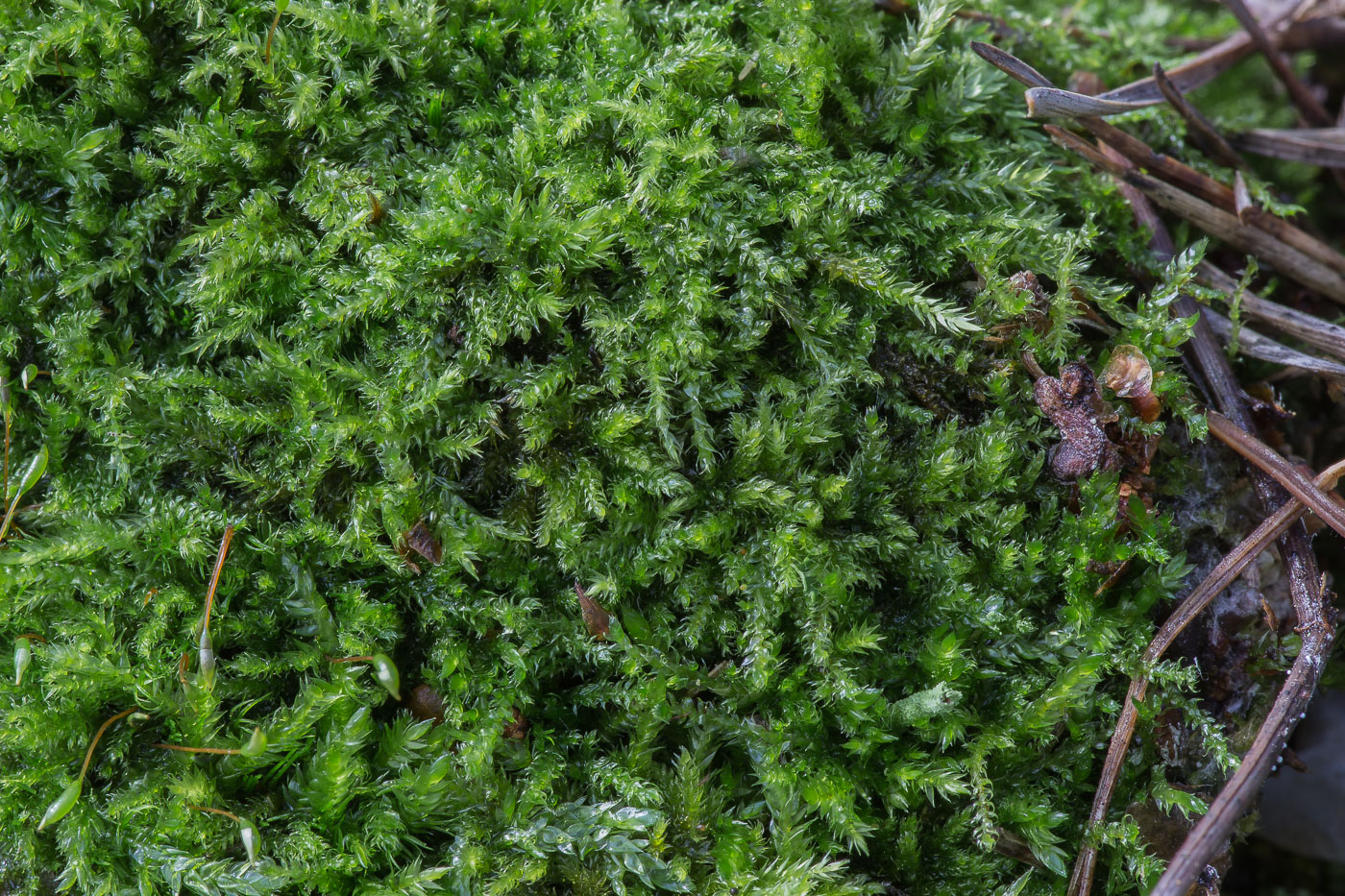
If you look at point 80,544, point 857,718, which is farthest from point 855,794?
point 80,544

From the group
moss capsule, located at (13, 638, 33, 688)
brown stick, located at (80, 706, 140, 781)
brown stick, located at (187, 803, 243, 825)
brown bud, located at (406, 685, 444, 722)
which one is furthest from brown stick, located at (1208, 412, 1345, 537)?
moss capsule, located at (13, 638, 33, 688)

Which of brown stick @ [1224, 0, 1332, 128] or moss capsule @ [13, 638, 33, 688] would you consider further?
brown stick @ [1224, 0, 1332, 128]

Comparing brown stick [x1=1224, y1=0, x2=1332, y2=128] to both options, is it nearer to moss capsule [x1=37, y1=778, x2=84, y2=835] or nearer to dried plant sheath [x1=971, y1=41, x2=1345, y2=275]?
dried plant sheath [x1=971, y1=41, x2=1345, y2=275]

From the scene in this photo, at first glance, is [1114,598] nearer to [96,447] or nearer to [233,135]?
[233,135]

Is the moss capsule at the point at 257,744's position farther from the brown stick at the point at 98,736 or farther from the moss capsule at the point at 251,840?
the brown stick at the point at 98,736

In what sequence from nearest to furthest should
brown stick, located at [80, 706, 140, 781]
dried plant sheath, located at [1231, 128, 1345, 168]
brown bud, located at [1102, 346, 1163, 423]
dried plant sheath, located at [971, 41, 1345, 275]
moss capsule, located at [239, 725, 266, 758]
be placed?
1. moss capsule, located at [239, 725, 266, 758]
2. brown stick, located at [80, 706, 140, 781]
3. brown bud, located at [1102, 346, 1163, 423]
4. dried plant sheath, located at [971, 41, 1345, 275]
5. dried plant sheath, located at [1231, 128, 1345, 168]

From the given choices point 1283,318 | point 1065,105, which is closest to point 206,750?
point 1065,105

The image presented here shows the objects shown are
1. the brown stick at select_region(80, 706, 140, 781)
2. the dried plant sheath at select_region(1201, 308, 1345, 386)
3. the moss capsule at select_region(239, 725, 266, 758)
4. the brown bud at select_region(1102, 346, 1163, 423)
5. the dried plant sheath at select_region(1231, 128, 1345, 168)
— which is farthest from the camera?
the dried plant sheath at select_region(1231, 128, 1345, 168)

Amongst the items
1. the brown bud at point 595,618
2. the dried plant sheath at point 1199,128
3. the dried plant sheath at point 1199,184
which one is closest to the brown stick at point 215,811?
the brown bud at point 595,618
